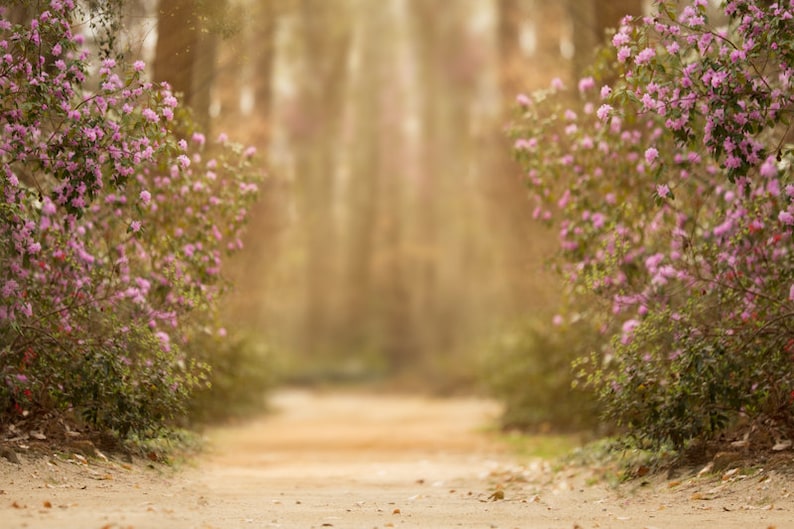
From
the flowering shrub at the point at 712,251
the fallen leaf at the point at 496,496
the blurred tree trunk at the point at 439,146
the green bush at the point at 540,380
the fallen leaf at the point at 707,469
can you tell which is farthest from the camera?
the blurred tree trunk at the point at 439,146

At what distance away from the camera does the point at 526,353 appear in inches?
659

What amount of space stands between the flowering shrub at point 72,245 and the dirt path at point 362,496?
2.21ft

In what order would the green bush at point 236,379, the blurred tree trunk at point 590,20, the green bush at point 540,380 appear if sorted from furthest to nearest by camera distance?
the green bush at point 236,379 → the green bush at point 540,380 → the blurred tree trunk at point 590,20

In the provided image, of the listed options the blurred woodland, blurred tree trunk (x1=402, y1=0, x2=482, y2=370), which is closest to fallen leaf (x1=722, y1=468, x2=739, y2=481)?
the blurred woodland

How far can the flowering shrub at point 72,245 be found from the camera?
336 inches

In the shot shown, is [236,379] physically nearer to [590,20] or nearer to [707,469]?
[590,20]

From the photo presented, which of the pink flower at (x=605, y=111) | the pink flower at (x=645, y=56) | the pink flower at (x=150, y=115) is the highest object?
the pink flower at (x=645, y=56)

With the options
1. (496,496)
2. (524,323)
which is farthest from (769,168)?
(524,323)

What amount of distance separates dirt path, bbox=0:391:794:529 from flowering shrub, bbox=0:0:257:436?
26.5 inches

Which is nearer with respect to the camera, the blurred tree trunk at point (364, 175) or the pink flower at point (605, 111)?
the pink flower at point (605, 111)

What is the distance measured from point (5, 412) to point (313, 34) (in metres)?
27.7

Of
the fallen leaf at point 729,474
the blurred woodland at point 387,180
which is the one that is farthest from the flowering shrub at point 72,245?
the blurred woodland at point 387,180

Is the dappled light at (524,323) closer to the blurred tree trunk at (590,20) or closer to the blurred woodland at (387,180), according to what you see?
the blurred tree trunk at (590,20)

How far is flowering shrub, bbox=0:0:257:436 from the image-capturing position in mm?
8539
